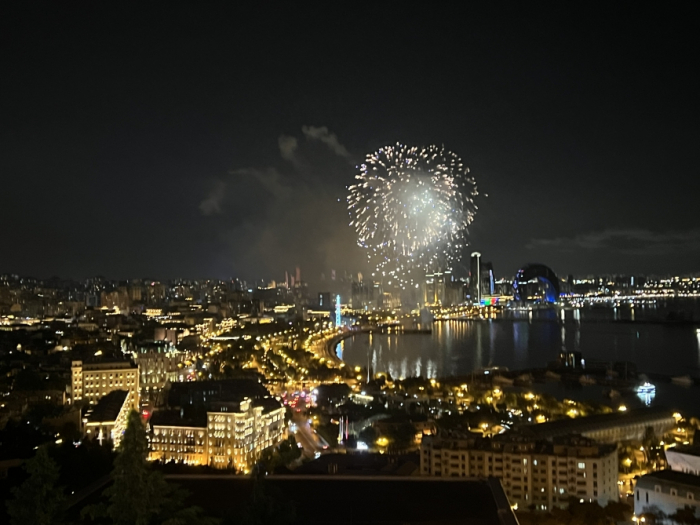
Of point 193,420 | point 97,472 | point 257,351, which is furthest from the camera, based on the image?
point 257,351

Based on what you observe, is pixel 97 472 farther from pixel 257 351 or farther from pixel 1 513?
pixel 257 351

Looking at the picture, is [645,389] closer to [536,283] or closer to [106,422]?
[106,422]

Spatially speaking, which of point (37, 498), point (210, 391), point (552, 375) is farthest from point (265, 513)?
point (552, 375)

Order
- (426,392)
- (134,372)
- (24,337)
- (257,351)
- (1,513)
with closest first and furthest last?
(1,513), (134,372), (426,392), (24,337), (257,351)

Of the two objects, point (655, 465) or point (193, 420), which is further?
point (193, 420)

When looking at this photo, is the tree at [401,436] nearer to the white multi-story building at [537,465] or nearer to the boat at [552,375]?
the white multi-story building at [537,465]

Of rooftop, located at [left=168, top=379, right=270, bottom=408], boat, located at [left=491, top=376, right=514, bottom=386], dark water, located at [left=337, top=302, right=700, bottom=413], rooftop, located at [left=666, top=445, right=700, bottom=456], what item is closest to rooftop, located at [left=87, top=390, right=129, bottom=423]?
rooftop, located at [left=168, top=379, right=270, bottom=408]

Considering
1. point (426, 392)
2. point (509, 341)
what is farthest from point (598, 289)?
point (426, 392)

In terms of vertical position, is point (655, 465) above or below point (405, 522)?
below
